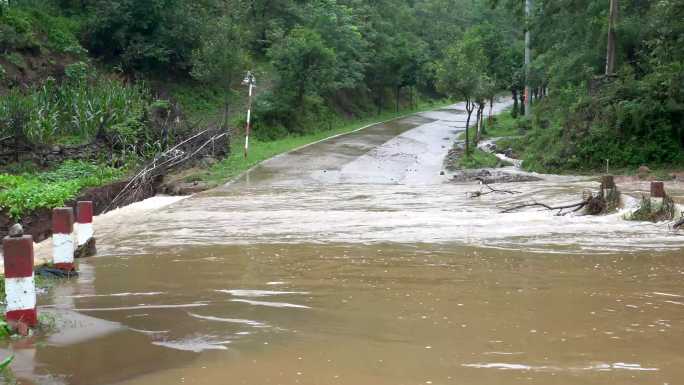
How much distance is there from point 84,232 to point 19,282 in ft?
12.2

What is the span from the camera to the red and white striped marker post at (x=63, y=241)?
25.5 feet

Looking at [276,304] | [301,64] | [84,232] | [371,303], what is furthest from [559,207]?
[301,64]

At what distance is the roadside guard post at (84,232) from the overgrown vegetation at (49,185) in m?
6.00

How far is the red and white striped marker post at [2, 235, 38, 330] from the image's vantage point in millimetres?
5461

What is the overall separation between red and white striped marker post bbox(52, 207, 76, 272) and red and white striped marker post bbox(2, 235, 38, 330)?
2.23 metres

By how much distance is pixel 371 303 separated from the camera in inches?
243

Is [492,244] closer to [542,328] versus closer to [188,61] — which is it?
[542,328]

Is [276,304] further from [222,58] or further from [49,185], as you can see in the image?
[222,58]

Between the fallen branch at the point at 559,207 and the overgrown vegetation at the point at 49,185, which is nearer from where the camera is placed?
the fallen branch at the point at 559,207

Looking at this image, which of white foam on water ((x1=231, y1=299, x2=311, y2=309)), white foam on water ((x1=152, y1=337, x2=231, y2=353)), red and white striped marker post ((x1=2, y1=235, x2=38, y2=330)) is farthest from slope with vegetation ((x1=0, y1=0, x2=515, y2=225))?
white foam on water ((x1=152, y1=337, x2=231, y2=353))

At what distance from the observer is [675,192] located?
1608cm

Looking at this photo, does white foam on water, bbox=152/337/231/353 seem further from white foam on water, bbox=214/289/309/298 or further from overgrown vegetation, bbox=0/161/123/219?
overgrown vegetation, bbox=0/161/123/219

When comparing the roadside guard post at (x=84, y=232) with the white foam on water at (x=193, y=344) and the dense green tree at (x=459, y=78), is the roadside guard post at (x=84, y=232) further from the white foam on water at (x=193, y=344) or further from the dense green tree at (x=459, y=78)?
the dense green tree at (x=459, y=78)

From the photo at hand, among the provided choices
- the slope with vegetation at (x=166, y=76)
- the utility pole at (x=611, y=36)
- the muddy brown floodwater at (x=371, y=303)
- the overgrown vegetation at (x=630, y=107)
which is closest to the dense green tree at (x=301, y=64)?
the slope with vegetation at (x=166, y=76)
